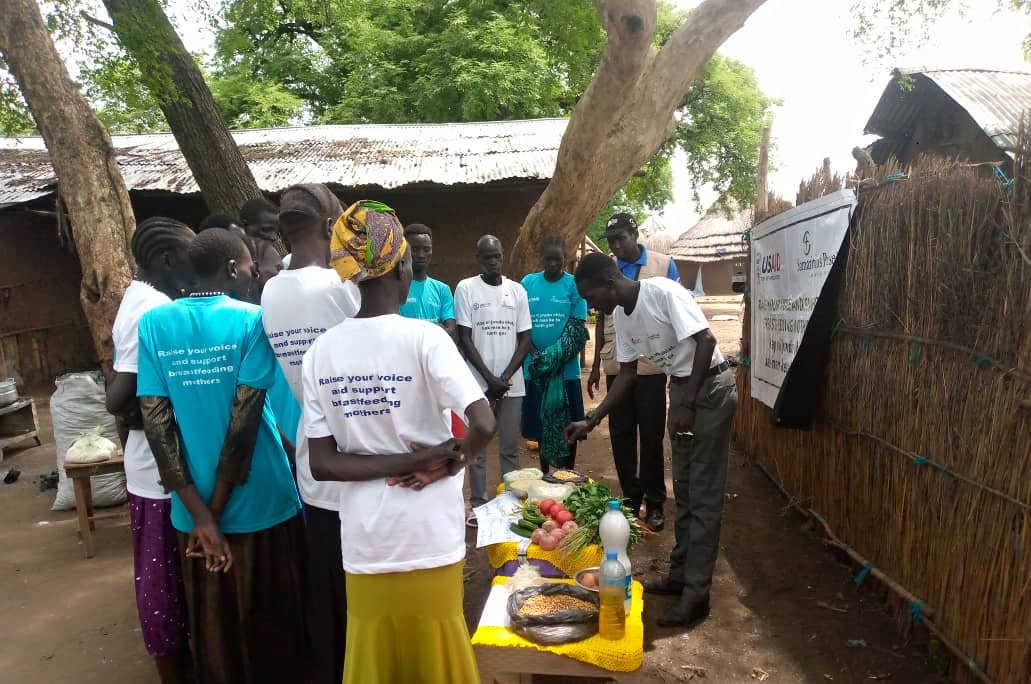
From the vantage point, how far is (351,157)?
34.0 feet

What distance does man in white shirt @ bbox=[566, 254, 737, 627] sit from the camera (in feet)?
11.1

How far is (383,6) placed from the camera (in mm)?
18156

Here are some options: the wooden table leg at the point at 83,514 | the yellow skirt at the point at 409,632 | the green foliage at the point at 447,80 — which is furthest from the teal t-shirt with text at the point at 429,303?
the green foliage at the point at 447,80

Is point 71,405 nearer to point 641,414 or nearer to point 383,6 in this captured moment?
point 641,414

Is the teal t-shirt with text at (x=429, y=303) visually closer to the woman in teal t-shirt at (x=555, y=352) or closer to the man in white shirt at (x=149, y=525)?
the woman in teal t-shirt at (x=555, y=352)

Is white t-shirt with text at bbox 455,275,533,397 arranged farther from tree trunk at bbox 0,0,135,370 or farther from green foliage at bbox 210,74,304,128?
green foliage at bbox 210,74,304,128

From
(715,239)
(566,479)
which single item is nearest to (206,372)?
(566,479)

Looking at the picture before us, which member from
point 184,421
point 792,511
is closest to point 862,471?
point 792,511

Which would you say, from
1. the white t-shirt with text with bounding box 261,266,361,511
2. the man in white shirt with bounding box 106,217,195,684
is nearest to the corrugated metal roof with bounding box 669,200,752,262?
the white t-shirt with text with bounding box 261,266,361,511

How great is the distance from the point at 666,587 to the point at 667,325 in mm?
1475

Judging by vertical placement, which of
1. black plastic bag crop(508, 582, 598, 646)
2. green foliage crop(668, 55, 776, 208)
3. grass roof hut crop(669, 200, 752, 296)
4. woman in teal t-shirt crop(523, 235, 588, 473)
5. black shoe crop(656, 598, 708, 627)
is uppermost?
green foliage crop(668, 55, 776, 208)

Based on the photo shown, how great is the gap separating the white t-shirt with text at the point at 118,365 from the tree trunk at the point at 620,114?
4252 mm

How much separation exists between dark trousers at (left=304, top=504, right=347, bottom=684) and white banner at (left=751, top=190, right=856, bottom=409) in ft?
10.3

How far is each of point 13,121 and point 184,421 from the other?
6.41 m
